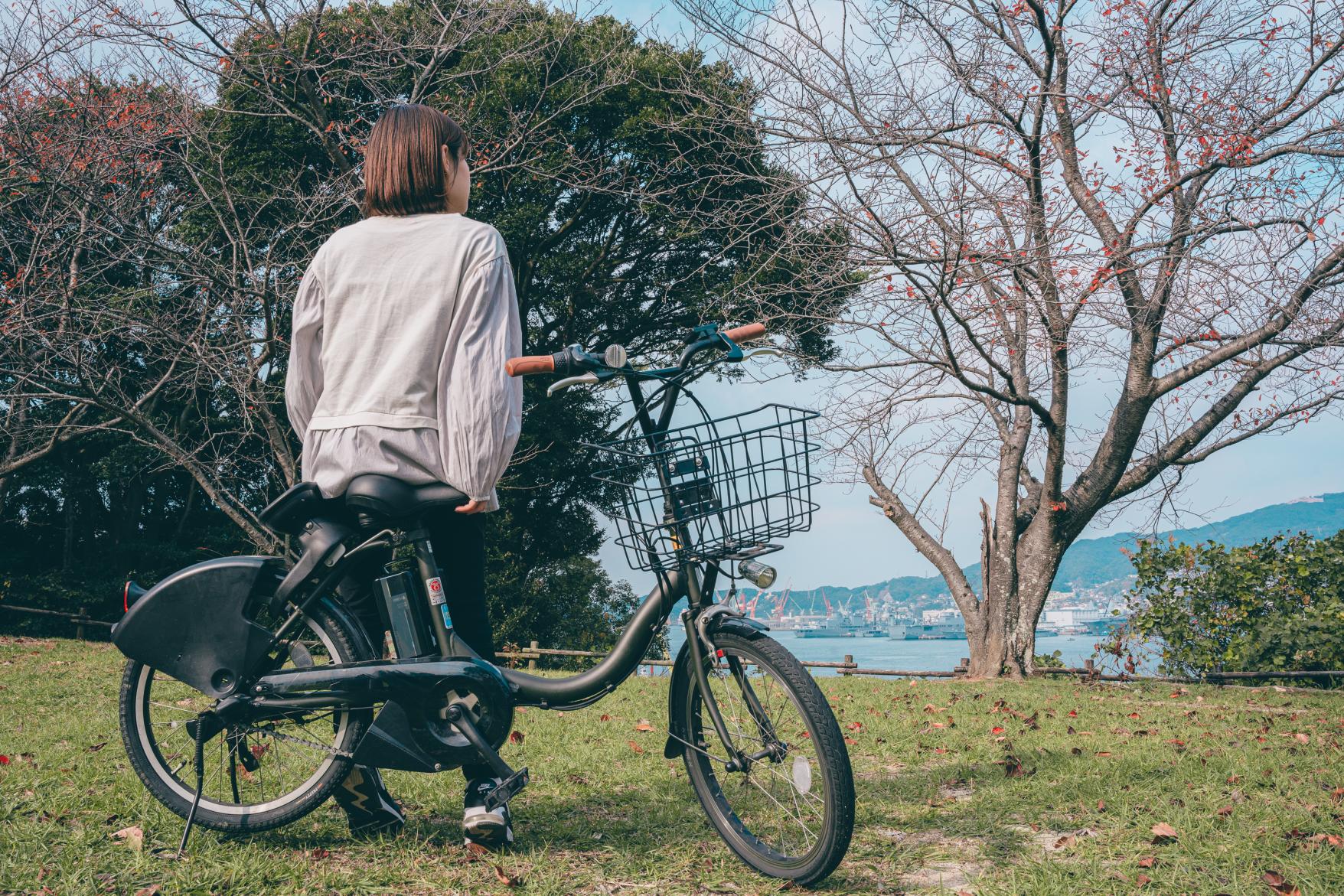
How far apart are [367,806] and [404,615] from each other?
0.68 metres

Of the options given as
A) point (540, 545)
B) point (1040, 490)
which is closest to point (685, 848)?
point (1040, 490)

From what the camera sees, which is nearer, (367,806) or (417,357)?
(417,357)

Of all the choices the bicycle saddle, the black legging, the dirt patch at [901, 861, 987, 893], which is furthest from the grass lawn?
the bicycle saddle

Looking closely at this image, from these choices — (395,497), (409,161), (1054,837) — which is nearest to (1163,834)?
(1054,837)

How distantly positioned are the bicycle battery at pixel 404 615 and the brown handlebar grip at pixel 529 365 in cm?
73

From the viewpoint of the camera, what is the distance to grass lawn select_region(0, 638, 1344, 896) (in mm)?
2594

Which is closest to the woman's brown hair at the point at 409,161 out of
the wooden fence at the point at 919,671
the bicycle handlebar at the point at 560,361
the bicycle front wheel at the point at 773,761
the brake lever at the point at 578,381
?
the bicycle handlebar at the point at 560,361

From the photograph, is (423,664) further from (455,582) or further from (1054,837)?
(1054,837)

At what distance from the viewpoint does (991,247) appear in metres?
8.68

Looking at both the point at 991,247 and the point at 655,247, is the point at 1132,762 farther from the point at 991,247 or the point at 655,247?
the point at 655,247

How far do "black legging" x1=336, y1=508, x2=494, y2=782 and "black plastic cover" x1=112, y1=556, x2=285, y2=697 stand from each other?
292 mm

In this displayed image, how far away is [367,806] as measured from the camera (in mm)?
2922

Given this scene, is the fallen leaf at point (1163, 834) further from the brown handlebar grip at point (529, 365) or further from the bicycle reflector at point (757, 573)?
the brown handlebar grip at point (529, 365)

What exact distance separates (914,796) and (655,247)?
12985mm
